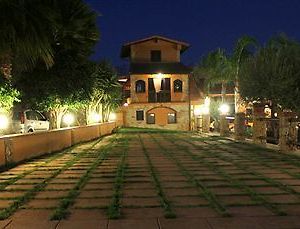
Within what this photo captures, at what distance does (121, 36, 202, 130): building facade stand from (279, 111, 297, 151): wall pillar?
2879 cm

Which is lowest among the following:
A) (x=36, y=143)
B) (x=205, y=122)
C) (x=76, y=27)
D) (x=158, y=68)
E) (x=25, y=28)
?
(x=36, y=143)

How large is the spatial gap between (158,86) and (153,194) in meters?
36.2

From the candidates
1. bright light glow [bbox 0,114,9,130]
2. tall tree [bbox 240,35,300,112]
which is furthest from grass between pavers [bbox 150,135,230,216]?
tall tree [bbox 240,35,300,112]

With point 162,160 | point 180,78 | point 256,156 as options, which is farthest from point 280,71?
point 180,78

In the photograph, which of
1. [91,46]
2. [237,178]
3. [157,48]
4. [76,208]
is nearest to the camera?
[76,208]

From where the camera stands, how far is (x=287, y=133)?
14250 mm

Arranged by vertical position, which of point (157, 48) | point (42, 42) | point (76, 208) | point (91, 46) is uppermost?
point (157, 48)

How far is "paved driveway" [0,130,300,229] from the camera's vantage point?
557cm

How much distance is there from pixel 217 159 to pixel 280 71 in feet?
31.4

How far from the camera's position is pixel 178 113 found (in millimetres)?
43625

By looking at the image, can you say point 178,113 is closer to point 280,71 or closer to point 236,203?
point 280,71

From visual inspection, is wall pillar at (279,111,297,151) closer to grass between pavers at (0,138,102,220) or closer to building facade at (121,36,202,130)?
grass between pavers at (0,138,102,220)

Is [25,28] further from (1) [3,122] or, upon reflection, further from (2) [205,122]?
(2) [205,122]

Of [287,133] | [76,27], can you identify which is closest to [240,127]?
[287,133]
